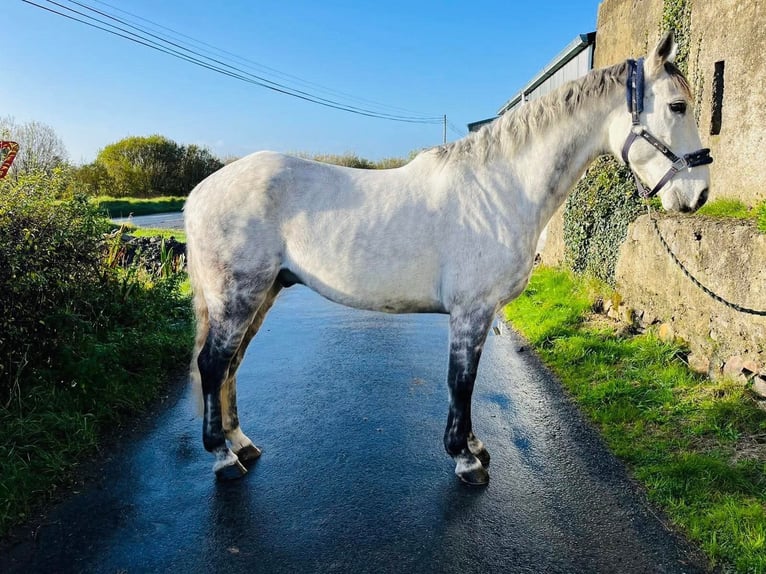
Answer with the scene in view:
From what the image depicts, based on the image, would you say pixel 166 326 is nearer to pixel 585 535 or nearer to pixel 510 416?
pixel 510 416

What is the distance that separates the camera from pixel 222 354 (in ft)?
10.1

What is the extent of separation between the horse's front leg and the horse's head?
118 cm

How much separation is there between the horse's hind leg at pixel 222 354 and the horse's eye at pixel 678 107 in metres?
2.43

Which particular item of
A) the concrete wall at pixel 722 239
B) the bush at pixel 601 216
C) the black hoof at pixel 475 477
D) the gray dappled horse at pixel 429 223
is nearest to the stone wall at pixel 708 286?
the concrete wall at pixel 722 239

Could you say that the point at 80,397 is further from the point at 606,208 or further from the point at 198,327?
the point at 606,208

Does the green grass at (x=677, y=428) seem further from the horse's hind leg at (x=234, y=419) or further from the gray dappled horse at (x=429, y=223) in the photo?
the horse's hind leg at (x=234, y=419)

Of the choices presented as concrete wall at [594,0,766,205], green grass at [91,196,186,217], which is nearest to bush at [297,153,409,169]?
green grass at [91,196,186,217]

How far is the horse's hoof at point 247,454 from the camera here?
3260 mm

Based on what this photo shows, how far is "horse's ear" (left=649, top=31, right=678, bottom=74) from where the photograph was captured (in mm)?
2590

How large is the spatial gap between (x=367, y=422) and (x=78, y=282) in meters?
2.61

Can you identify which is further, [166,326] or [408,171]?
[166,326]

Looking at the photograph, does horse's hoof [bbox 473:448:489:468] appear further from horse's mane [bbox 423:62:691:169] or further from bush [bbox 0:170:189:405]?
bush [bbox 0:170:189:405]

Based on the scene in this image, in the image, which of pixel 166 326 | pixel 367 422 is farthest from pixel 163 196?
pixel 367 422

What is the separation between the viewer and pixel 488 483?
9.75 ft
